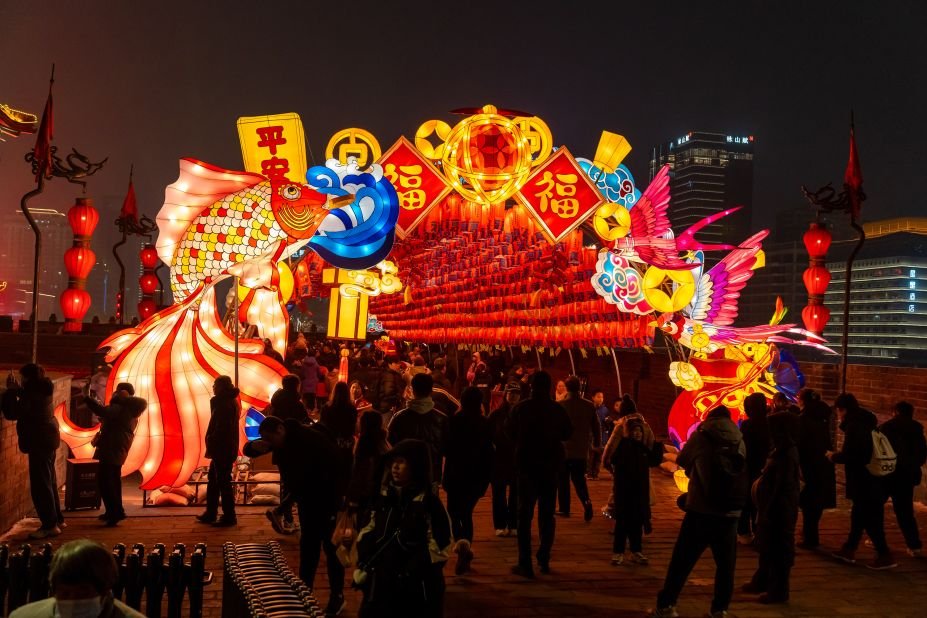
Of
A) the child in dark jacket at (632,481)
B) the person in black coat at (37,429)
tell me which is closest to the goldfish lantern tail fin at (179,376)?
the person in black coat at (37,429)

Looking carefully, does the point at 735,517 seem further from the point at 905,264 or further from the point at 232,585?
the point at 905,264

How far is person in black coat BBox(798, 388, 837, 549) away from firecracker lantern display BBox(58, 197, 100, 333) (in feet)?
43.6

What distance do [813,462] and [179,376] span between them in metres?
6.31

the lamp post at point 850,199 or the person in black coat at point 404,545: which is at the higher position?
the lamp post at point 850,199

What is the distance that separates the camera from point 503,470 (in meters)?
7.60

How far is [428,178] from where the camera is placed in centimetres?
1177

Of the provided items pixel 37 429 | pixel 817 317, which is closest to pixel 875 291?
pixel 817 317

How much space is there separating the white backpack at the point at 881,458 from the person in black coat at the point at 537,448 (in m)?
2.70

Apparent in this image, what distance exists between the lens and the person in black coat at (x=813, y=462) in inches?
295

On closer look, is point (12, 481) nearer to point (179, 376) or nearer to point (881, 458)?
point (179, 376)

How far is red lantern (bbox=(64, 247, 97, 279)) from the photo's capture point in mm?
16172

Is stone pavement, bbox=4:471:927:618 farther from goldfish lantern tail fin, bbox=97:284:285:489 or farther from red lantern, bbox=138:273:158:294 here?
red lantern, bbox=138:273:158:294

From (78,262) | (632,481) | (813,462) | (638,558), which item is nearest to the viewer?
(632,481)

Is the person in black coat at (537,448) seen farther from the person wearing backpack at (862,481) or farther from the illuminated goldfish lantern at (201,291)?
the illuminated goldfish lantern at (201,291)
